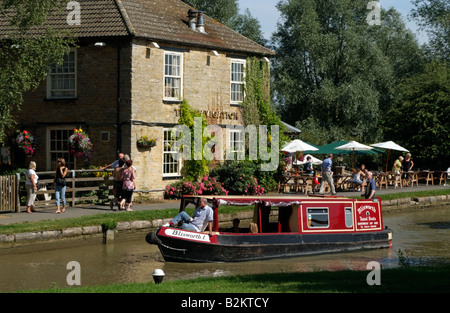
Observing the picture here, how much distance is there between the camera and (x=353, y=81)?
48281mm

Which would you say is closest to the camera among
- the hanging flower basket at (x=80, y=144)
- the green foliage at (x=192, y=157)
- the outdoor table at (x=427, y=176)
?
the hanging flower basket at (x=80, y=144)

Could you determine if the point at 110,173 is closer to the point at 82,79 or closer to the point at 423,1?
the point at 82,79

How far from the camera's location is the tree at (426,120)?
134ft

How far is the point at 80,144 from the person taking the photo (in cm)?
2684

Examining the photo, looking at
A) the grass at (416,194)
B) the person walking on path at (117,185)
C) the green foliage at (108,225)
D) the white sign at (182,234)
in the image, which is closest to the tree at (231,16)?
the grass at (416,194)

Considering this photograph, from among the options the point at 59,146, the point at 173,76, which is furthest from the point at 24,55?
the point at 173,76

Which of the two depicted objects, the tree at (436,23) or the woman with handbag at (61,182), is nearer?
the woman with handbag at (61,182)

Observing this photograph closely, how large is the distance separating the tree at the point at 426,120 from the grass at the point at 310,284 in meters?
28.3

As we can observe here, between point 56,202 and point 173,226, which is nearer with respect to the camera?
point 173,226

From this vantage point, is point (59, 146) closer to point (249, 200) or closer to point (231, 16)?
point (249, 200)

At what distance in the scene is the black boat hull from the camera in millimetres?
17766

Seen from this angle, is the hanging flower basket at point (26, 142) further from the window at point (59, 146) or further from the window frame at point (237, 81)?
the window frame at point (237, 81)
